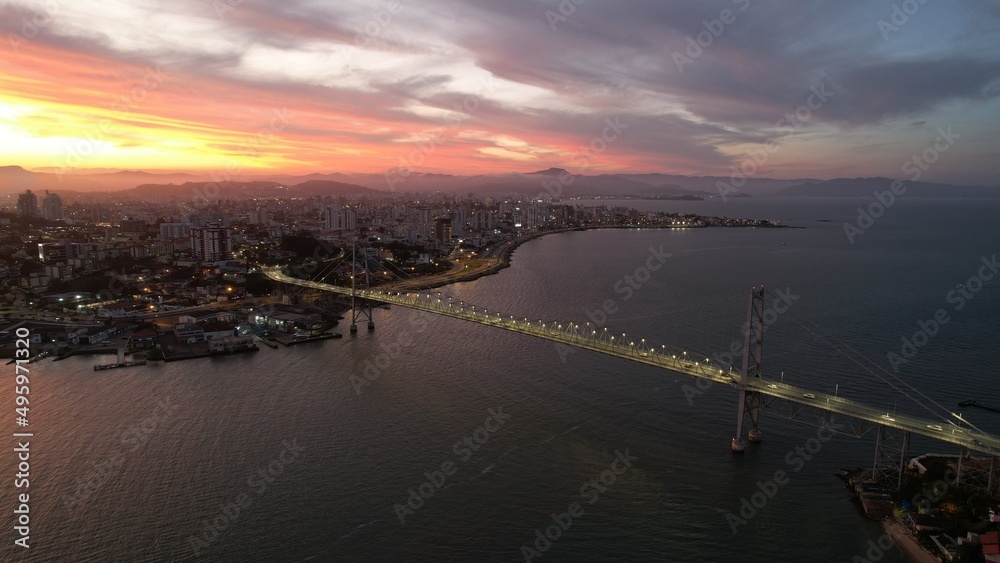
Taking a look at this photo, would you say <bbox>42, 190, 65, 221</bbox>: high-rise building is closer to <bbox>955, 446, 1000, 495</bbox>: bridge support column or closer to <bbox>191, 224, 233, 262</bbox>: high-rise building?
<bbox>191, 224, 233, 262</bbox>: high-rise building

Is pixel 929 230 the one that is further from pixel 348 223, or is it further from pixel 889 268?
pixel 348 223

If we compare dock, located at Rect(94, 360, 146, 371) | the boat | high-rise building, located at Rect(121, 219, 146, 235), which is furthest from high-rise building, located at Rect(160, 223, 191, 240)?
the boat

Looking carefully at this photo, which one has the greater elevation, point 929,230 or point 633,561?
point 929,230

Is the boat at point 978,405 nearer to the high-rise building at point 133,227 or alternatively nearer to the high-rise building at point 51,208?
the high-rise building at point 133,227

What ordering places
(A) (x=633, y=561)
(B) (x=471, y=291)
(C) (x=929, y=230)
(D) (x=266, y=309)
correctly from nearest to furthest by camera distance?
(A) (x=633, y=561)
(D) (x=266, y=309)
(B) (x=471, y=291)
(C) (x=929, y=230)

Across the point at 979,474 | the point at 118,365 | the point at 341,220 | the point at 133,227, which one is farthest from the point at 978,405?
the point at 341,220

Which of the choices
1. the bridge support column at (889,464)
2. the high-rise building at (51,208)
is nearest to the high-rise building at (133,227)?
the high-rise building at (51,208)

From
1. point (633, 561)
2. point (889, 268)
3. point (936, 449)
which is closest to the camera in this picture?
point (633, 561)

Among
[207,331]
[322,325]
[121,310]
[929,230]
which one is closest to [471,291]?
[322,325]
